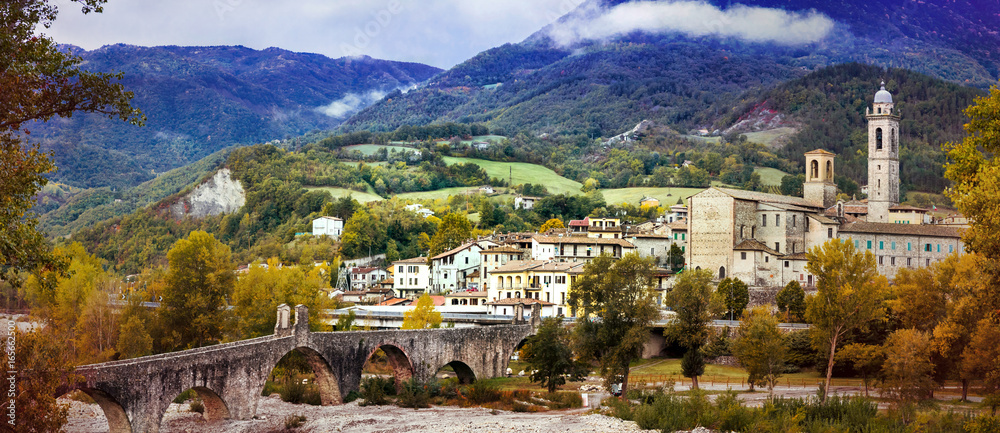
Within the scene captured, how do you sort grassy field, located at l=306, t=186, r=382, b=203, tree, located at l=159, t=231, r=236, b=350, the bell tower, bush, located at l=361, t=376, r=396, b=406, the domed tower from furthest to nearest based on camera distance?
grassy field, located at l=306, t=186, r=382, b=203, the bell tower, the domed tower, tree, located at l=159, t=231, r=236, b=350, bush, located at l=361, t=376, r=396, b=406

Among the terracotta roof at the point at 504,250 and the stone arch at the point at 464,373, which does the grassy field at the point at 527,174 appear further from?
the stone arch at the point at 464,373

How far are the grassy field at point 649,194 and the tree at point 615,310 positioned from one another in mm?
81183

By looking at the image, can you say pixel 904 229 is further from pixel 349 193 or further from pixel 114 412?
pixel 349 193

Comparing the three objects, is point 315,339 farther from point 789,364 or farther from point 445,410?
point 789,364

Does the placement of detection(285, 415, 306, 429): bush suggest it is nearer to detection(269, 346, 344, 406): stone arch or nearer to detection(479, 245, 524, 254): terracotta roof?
detection(269, 346, 344, 406): stone arch

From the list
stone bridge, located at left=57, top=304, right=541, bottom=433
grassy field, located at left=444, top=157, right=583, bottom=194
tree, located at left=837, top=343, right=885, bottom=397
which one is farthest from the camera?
grassy field, located at left=444, top=157, right=583, bottom=194

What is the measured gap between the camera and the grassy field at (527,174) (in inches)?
6196

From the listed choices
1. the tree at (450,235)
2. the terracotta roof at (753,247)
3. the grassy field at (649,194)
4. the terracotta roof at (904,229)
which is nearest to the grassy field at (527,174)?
the grassy field at (649,194)

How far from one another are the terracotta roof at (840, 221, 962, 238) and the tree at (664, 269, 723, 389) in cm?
3103

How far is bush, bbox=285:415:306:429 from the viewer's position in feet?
119

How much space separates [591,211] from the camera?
396 feet

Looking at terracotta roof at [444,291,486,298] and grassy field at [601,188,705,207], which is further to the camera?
grassy field at [601,188,705,207]

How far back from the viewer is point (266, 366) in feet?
124

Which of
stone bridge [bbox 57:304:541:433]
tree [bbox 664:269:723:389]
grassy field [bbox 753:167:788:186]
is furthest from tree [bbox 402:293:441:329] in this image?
grassy field [bbox 753:167:788:186]
